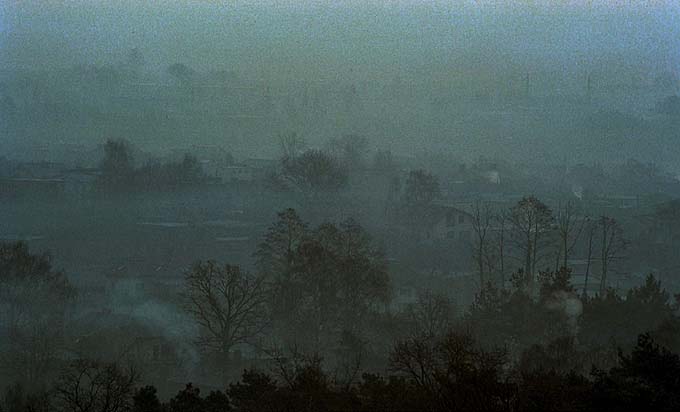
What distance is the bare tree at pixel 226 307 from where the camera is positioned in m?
9.01

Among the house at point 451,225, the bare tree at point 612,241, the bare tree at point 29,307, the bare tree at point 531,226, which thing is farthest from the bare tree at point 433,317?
the house at point 451,225

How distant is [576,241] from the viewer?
49.9 ft

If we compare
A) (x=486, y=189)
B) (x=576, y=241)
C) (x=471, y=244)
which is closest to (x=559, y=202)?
(x=486, y=189)

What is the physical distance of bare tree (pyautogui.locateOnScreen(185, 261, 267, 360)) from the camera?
29.6 feet

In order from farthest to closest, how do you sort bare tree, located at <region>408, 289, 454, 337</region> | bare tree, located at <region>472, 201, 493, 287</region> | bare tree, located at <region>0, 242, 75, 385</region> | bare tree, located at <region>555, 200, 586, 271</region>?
bare tree, located at <region>555, 200, 586, 271</region> → bare tree, located at <region>472, 201, 493, 287</region> → bare tree, located at <region>408, 289, 454, 337</region> → bare tree, located at <region>0, 242, 75, 385</region>

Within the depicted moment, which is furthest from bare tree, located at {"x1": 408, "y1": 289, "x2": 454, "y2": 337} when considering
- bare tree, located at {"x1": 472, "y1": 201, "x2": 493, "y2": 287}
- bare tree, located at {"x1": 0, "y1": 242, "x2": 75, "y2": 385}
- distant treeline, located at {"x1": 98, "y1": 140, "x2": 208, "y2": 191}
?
distant treeline, located at {"x1": 98, "y1": 140, "x2": 208, "y2": 191}

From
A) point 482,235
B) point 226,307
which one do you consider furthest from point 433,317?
point 482,235

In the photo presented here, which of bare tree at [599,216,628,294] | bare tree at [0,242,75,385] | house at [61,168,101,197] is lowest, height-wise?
bare tree at [0,242,75,385]

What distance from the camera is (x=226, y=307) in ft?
31.2

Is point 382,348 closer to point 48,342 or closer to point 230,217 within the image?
point 48,342

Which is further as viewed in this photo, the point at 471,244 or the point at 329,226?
the point at 471,244

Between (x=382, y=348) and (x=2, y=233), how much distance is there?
834 centimetres

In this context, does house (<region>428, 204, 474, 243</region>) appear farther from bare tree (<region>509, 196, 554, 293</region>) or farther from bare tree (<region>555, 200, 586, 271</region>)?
bare tree (<region>509, 196, 554, 293</region>)

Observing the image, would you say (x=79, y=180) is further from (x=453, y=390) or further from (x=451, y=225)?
(x=453, y=390)
